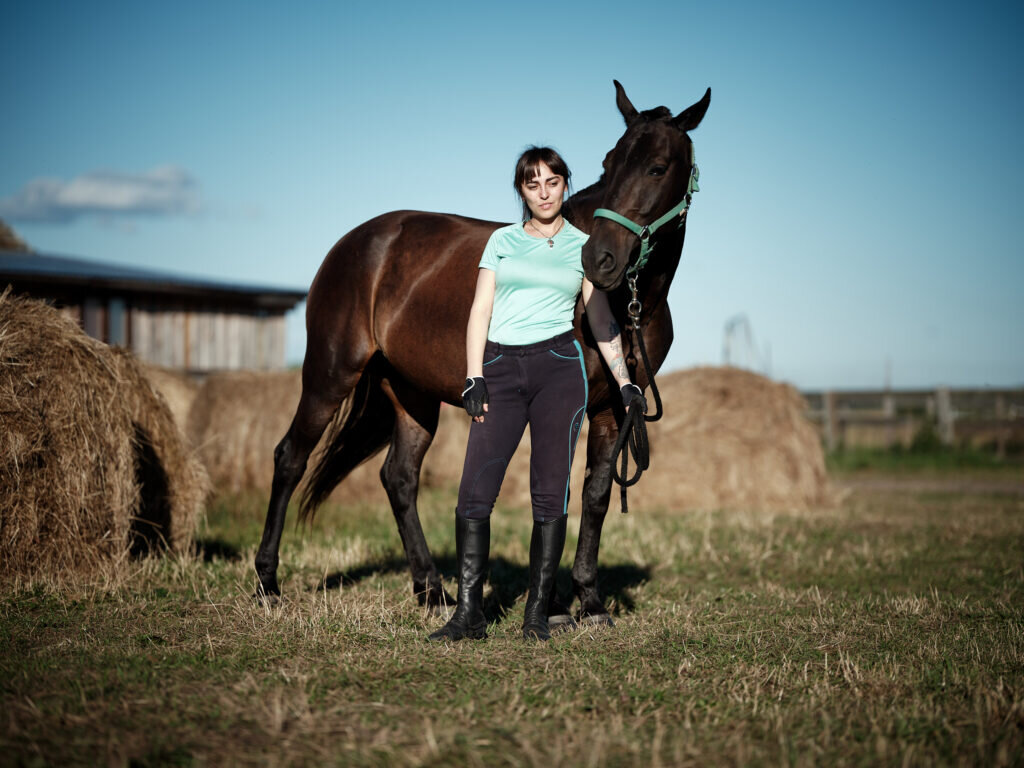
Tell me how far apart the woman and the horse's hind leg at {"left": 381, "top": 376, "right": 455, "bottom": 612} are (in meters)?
1.19

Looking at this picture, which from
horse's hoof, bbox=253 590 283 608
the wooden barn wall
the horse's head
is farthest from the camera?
the wooden barn wall

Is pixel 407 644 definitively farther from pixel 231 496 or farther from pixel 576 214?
pixel 231 496

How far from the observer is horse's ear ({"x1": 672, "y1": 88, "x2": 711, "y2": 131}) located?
394 centimetres

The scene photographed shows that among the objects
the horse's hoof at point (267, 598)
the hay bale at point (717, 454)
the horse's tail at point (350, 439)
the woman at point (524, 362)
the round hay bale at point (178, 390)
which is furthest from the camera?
the round hay bale at point (178, 390)

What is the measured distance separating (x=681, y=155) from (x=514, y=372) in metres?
1.24

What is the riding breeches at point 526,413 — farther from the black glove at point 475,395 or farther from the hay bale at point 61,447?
the hay bale at point 61,447

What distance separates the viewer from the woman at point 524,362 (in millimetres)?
3680

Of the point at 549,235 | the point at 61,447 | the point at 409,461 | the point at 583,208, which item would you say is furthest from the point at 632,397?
the point at 61,447

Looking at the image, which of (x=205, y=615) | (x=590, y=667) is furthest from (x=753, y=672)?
(x=205, y=615)

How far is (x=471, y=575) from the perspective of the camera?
3.77m

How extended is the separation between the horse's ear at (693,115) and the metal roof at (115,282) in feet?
49.5

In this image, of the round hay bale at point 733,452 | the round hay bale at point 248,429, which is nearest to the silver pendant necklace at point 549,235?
the round hay bale at point 733,452

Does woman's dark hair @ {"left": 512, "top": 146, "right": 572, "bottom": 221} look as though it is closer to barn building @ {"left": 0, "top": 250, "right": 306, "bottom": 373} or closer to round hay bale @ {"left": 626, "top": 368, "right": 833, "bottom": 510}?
round hay bale @ {"left": 626, "top": 368, "right": 833, "bottom": 510}

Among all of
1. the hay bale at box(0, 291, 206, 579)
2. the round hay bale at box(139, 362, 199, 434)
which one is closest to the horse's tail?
the hay bale at box(0, 291, 206, 579)
